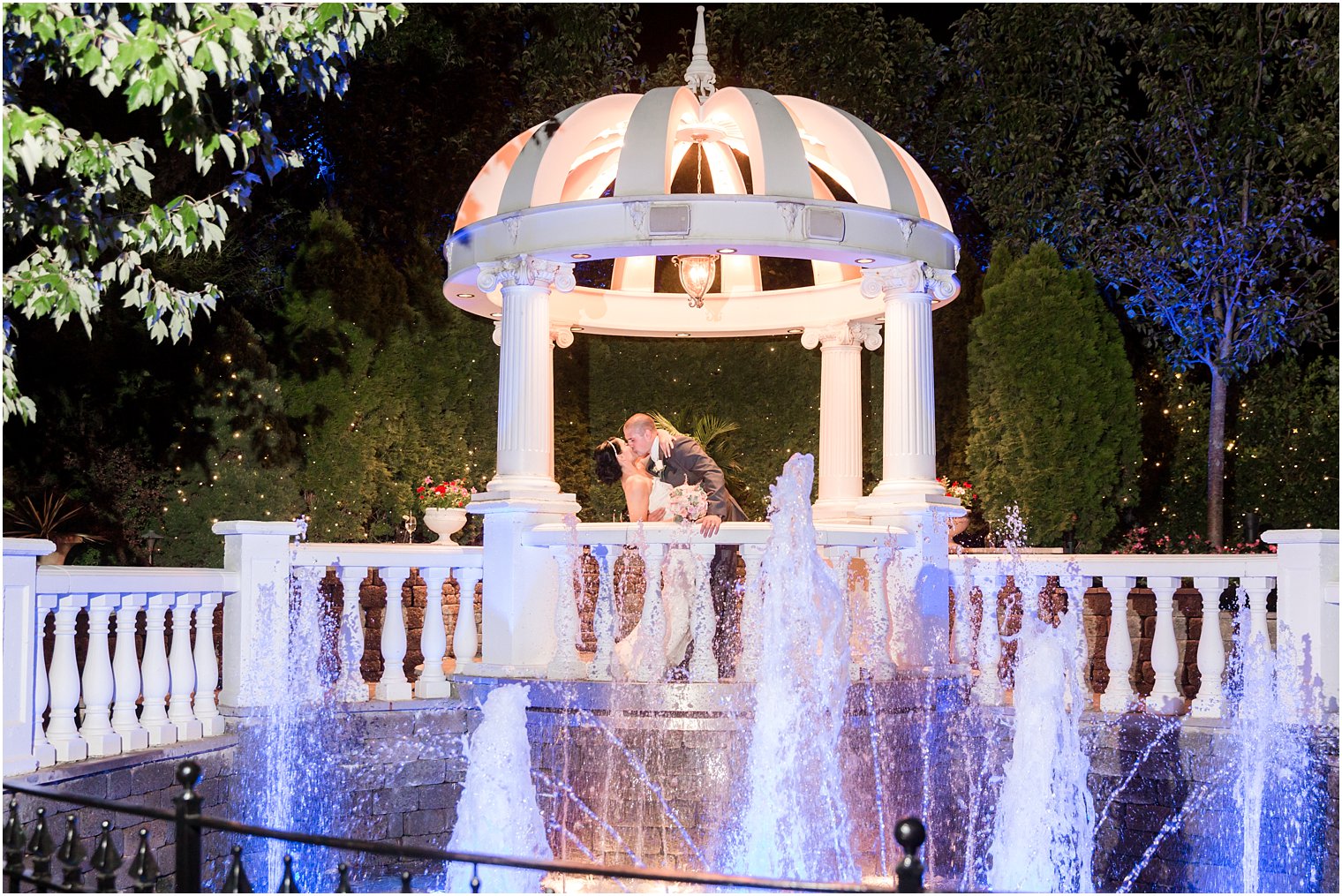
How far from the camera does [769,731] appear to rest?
7926mm

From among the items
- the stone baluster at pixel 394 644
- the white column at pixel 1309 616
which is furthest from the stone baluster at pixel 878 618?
the stone baluster at pixel 394 644

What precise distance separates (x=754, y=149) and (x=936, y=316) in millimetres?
7001

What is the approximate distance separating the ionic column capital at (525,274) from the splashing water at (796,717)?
2172mm

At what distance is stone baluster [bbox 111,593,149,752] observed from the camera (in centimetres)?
725

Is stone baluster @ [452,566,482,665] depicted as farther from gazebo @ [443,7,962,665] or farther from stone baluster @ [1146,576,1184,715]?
stone baluster @ [1146,576,1184,715]

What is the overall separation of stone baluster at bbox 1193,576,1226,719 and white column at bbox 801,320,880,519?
3.55 metres

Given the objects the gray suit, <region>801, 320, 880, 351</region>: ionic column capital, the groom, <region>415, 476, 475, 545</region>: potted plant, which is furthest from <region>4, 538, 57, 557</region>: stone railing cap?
<region>801, 320, 880, 351</region>: ionic column capital

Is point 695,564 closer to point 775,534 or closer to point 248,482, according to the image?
point 775,534

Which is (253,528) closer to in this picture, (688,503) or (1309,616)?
(688,503)

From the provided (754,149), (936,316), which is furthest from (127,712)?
(936,316)

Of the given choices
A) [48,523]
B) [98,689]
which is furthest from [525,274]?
[48,523]

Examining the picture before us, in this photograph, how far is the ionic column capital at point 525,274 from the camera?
924cm

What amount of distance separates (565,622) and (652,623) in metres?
0.64

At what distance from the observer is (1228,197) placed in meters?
14.7
